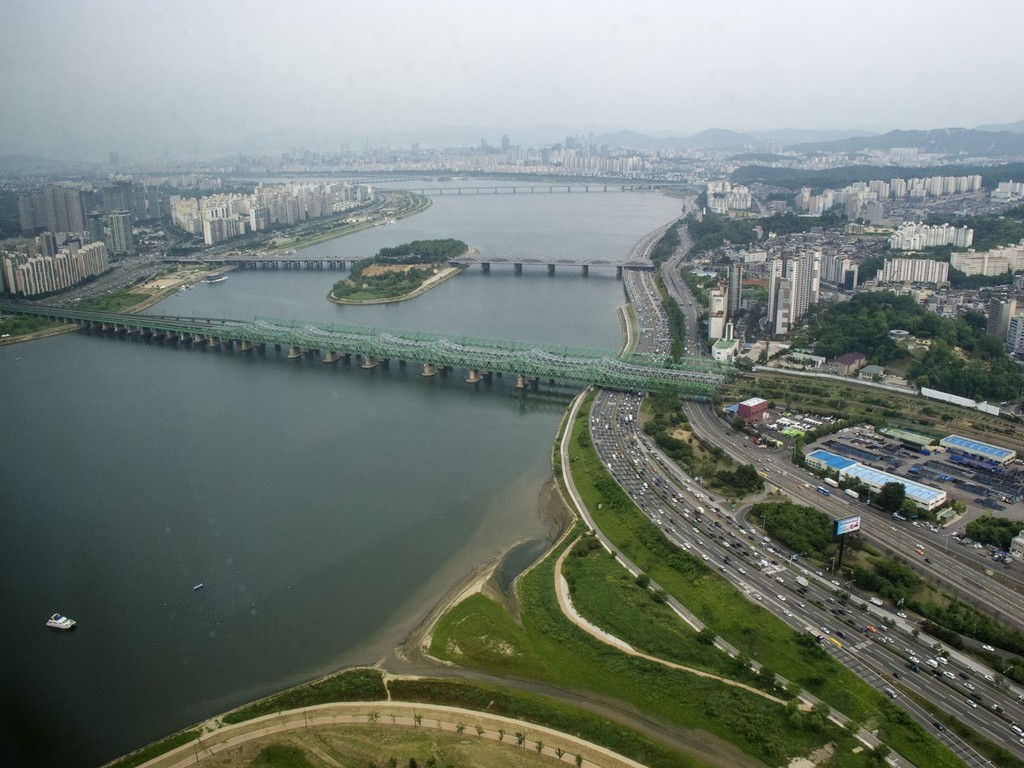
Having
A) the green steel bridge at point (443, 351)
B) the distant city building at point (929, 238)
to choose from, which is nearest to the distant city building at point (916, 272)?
the distant city building at point (929, 238)

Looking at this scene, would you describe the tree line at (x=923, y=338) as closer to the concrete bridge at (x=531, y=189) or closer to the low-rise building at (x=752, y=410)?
the low-rise building at (x=752, y=410)

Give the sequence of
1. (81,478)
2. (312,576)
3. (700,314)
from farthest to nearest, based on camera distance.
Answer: (700,314), (81,478), (312,576)

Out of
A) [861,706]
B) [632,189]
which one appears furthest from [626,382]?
[632,189]

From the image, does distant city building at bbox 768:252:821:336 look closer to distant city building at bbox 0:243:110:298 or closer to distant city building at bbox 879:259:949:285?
distant city building at bbox 879:259:949:285

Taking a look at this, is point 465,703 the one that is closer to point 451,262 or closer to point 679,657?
point 679,657

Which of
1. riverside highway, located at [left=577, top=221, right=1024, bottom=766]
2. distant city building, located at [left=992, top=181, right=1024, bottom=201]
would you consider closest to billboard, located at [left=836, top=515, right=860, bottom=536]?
riverside highway, located at [left=577, top=221, right=1024, bottom=766]

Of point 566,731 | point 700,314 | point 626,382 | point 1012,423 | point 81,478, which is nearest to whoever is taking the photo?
point 566,731

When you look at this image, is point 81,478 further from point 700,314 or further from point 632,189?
point 632,189
